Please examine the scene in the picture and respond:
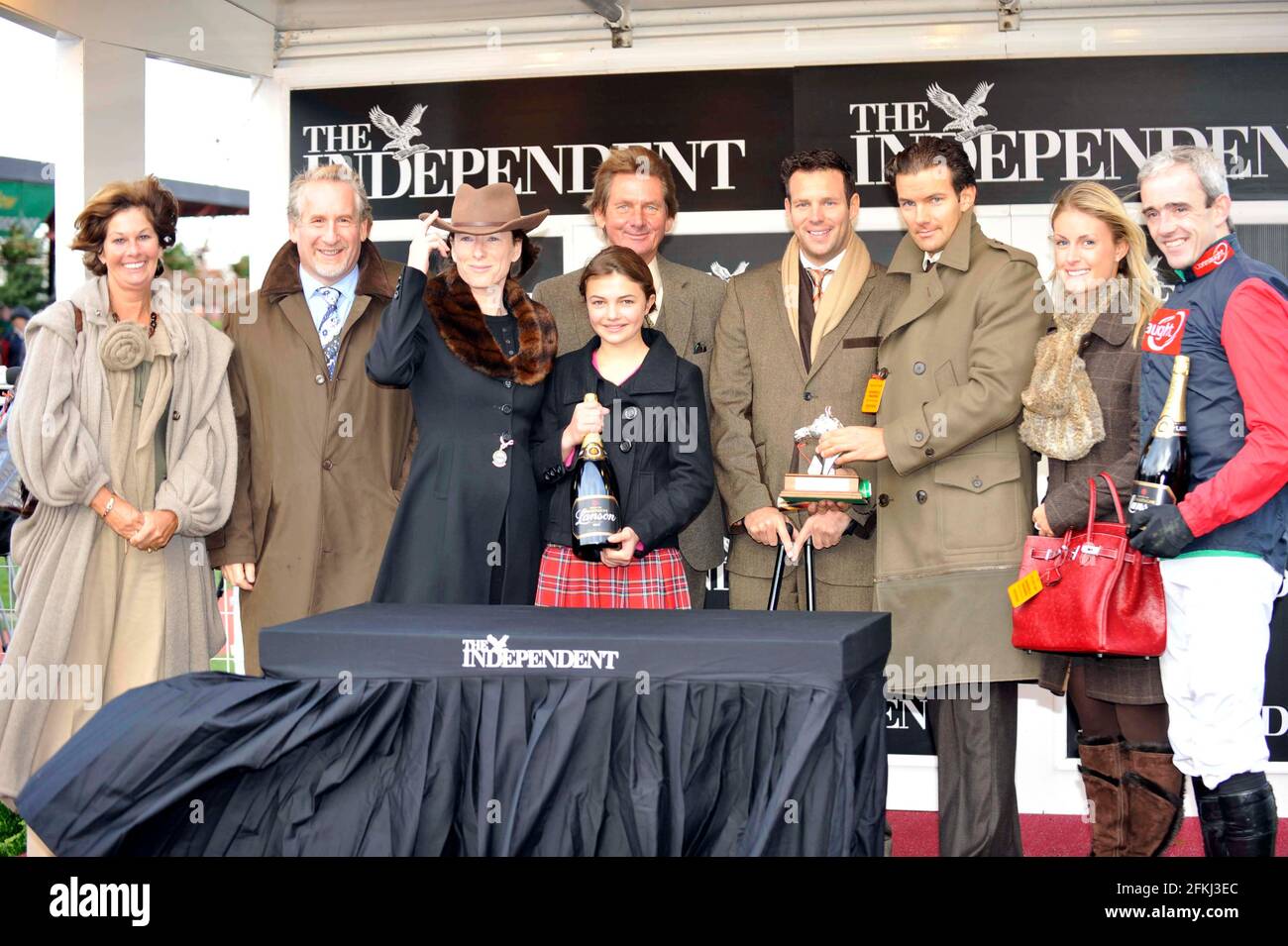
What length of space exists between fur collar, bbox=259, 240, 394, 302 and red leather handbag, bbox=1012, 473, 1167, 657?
2.06 metres

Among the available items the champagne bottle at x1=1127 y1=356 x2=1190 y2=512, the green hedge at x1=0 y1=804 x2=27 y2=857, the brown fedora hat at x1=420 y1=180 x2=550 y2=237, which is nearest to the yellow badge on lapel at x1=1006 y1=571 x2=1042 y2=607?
the champagne bottle at x1=1127 y1=356 x2=1190 y2=512

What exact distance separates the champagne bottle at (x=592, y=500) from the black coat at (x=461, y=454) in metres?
0.18

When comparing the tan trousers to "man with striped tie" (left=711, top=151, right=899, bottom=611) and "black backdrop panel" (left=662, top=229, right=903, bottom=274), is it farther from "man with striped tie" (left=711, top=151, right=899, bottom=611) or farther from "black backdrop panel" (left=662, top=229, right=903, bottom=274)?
"black backdrop panel" (left=662, top=229, right=903, bottom=274)

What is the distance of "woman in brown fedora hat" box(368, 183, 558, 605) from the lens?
3506 millimetres

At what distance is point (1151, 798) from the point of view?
128 inches

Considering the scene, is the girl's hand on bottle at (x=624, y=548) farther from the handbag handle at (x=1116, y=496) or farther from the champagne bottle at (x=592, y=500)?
the handbag handle at (x=1116, y=496)

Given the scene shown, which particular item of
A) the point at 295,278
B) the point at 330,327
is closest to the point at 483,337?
the point at 330,327

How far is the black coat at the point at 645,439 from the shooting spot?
138 inches

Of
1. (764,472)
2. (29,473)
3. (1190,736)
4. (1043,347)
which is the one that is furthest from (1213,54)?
(29,473)

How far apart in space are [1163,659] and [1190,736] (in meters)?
0.20

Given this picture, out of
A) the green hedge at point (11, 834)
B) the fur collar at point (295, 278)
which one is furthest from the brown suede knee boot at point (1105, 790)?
the green hedge at point (11, 834)

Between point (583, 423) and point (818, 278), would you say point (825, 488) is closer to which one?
point (583, 423)

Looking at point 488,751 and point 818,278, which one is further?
point 818,278

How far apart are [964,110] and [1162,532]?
2.42m
